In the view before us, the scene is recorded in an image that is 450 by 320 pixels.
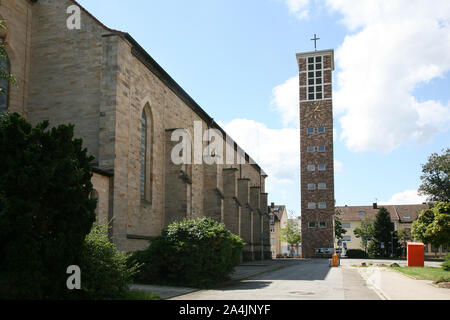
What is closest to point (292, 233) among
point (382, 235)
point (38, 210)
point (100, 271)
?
point (382, 235)

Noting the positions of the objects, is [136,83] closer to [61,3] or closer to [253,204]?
[61,3]

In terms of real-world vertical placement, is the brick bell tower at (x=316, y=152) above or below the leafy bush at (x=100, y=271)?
above

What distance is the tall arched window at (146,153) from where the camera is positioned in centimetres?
2250

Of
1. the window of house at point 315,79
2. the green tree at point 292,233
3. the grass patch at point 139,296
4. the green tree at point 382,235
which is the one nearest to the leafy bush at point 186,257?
the grass patch at point 139,296

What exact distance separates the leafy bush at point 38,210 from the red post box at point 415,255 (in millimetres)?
29337

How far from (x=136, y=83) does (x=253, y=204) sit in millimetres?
28809

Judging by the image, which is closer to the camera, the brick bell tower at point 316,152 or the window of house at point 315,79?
the brick bell tower at point 316,152

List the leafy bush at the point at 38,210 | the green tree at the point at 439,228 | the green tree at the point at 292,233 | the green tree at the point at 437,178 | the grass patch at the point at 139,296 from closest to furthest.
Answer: the leafy bush at the point at 38,210 → the grass patch at the point at 139,296 → the green tree at the point at 439,228 → the green tree at the point at 437,178 → the green tree at the point at 292,233

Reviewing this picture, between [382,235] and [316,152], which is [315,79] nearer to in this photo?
[316,152]

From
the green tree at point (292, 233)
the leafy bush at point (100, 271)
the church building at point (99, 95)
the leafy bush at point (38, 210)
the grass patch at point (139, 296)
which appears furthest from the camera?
the green tree at point (292, 233)

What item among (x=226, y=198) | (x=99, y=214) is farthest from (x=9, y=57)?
(x=226, y=198)

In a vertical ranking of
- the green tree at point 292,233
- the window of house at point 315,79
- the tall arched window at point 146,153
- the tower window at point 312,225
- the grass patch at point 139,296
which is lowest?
the green tree at point 292,233

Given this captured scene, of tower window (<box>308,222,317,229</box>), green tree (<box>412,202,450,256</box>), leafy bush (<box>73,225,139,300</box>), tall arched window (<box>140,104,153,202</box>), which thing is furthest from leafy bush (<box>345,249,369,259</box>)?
leafy bush (<box>73,225,139,300</box>)

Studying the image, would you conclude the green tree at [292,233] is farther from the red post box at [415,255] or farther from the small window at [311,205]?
the red post box at [415,255]
